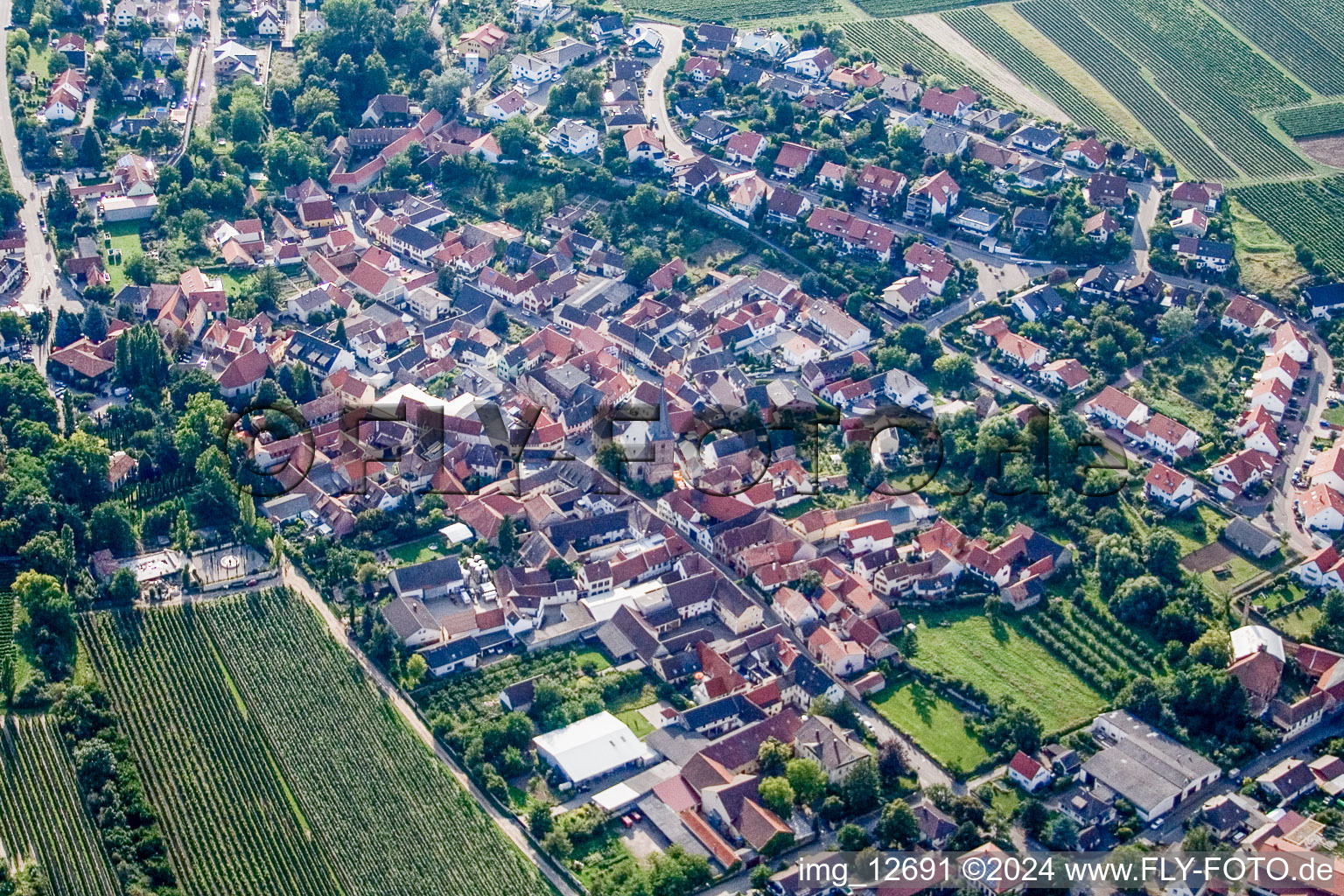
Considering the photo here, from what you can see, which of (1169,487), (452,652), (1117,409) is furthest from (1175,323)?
(452,652)

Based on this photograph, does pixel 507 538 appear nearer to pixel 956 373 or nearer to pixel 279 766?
pixel 279 766

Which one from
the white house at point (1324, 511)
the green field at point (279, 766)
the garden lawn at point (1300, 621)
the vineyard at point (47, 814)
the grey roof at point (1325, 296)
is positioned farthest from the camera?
the grey roof at point (1325, 296)

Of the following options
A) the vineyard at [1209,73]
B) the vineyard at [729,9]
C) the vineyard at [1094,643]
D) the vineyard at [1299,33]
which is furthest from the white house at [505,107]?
the vineyard at [1299,33]

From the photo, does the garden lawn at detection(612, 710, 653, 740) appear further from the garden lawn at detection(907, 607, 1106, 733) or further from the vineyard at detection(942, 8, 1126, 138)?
the vineyard at detection(942, 8, 1126, 138)

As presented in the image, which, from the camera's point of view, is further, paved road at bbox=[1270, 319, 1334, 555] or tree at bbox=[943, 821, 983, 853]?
paved road at bbox=[1270, 319, 1334, 555]

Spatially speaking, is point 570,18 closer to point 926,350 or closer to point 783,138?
point 783,138

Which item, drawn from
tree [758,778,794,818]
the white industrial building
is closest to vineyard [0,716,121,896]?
the white industrial building

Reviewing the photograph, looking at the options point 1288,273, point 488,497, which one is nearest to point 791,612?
point 488,497

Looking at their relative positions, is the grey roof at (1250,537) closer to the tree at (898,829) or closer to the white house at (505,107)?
the tree at (898,829)
